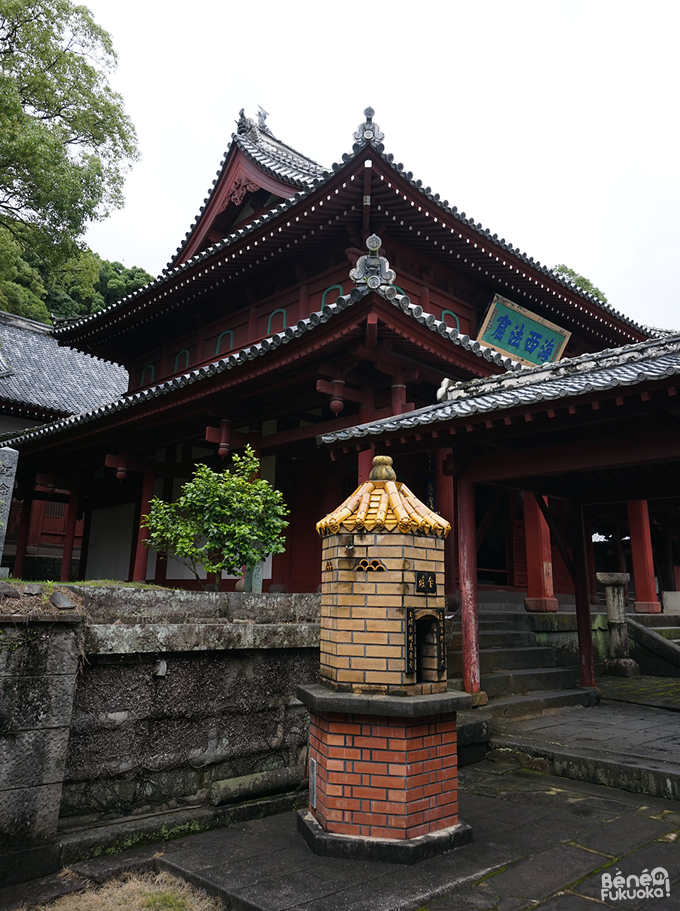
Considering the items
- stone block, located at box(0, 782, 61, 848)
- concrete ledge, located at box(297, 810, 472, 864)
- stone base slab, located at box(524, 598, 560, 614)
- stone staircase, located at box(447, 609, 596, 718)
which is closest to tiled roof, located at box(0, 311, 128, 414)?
→ stone base slab, located at box(524, 598, 560, 614)

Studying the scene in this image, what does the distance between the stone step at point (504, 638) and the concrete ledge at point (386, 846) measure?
15.8 feet

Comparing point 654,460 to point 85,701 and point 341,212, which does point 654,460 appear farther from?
point 341,212

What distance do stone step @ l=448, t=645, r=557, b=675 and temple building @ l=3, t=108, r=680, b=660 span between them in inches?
43.1

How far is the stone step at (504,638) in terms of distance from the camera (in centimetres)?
854

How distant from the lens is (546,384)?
6664mm

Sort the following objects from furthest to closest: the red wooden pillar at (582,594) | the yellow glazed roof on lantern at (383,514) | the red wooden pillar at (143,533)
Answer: the red wooden pillar at (143,533)
the red wooden pillar at (582,594)
the yellow glazed roof on lantern at (383,514)

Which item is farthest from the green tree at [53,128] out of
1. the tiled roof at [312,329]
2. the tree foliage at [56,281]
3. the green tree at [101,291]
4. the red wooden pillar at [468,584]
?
the green tree at [101,291]

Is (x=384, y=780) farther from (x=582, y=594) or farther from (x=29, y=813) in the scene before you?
(x=582, y=594)

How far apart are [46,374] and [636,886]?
22.7 meters

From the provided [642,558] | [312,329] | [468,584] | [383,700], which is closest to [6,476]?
[383,700]

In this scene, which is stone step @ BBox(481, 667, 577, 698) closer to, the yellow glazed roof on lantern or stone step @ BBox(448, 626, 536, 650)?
stone step @ BBox(448, 626, 536, 650)

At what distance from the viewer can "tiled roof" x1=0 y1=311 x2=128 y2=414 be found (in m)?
19.5

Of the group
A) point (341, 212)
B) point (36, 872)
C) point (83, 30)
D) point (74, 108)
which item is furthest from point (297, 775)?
point (83, 30)

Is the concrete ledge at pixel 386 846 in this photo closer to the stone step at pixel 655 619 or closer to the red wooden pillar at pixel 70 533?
the stone step at pixel 655 619
